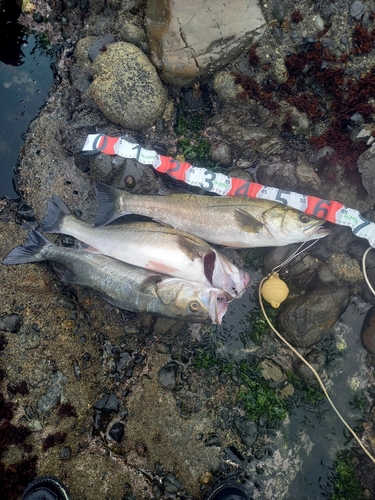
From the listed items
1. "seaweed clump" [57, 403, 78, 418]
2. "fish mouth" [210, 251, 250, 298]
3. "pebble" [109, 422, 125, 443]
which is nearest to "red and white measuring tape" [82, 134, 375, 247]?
"fish mouth" [210, 251, 250, 298]

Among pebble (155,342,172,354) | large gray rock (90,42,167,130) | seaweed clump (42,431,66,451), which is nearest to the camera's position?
seaweed clump (42,431,66,451)

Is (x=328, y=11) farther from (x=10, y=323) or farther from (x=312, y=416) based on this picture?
(x=10, y=323)

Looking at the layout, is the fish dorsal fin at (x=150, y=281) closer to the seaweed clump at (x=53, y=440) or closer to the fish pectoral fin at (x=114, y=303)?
the fish pectoral fin at (x=114, y=303)

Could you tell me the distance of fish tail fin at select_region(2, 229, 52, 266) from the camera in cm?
594

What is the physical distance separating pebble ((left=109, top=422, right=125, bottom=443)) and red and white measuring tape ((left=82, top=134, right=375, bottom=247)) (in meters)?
4.48

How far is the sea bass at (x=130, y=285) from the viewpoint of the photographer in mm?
5508

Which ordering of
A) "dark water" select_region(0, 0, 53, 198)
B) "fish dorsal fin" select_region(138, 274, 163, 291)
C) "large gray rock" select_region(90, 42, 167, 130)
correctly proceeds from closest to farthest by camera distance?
"fish dorsal fin" select_region(138, 274, 163, 291) → "large gray rock" select_region(90, 42, 167, 130) → "dark water" select_region(0, 0, 53, 198)

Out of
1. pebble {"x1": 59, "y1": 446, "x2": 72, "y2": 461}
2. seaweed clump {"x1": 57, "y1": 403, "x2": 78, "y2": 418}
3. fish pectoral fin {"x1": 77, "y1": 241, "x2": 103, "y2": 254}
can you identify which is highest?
fish pectoral fin {"x1": 77, "y1": 241, "x2": 103, "y2": 254}

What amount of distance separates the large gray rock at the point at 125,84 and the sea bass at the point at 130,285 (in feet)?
A: 8.64

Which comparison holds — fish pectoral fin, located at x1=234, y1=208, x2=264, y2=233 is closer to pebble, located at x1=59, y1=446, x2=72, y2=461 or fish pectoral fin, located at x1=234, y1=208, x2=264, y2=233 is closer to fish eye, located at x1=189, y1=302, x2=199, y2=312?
fish eye, located at x1=189, y1=302, x2=199, y2=312

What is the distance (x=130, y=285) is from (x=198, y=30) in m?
4.65

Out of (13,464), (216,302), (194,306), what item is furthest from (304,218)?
(13,464)

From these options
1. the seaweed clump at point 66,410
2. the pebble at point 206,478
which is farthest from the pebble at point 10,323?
the pebble at point 206,478

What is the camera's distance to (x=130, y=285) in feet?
18.8
